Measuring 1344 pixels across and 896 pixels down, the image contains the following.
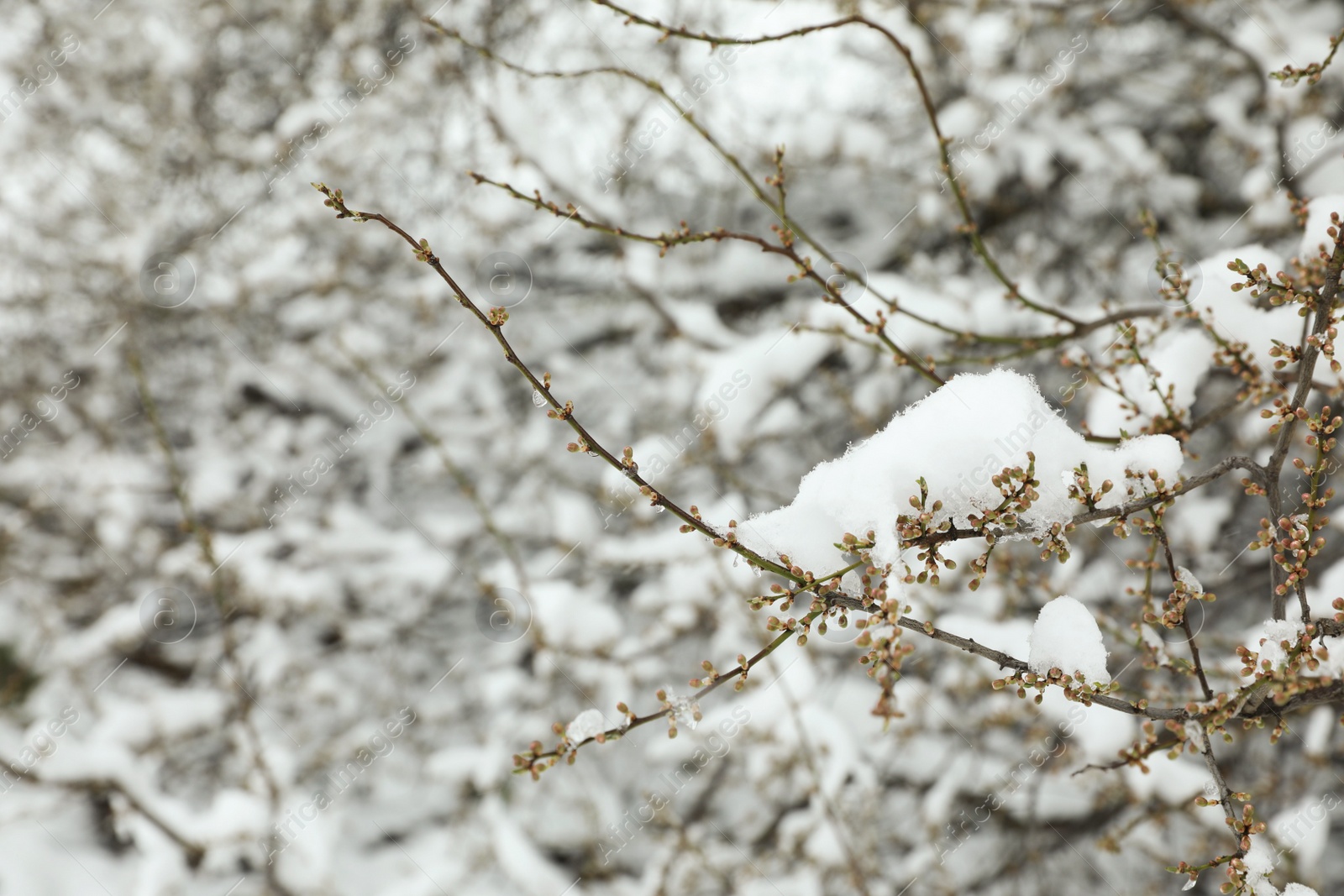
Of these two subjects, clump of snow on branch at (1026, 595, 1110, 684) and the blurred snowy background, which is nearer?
clump of snow on branch at (1026, 595, 1110, 684)

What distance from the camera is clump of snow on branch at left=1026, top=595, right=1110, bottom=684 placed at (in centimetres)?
117

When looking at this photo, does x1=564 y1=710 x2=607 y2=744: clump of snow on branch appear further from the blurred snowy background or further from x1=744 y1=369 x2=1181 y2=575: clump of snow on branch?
the blurred snowy background

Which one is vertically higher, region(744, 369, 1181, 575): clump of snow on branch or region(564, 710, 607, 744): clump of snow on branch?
region(744, 369, 1181, 575): clump of snow on branch

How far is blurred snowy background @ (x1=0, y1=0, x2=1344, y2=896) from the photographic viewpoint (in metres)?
3.74

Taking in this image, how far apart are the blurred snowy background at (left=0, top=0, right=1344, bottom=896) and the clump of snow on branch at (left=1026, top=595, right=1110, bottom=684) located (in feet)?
6.90

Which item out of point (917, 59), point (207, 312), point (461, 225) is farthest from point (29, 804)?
point (917, 59)

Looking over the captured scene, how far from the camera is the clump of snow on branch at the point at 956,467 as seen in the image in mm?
1206

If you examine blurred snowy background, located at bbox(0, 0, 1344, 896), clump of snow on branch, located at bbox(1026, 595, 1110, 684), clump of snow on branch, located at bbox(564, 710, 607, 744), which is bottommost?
clump of snow on branch, located at bbox(1026, 595, 1110, 684)

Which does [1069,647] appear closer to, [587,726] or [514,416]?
[587,726]

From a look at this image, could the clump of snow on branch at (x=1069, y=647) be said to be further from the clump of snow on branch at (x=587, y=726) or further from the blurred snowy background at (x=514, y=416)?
the blurred snowy background at (x=514, y=416)

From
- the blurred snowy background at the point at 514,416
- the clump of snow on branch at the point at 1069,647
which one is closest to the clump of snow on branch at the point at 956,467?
the clump of snow on branch at the point at 1069,647

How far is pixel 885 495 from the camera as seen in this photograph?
118 cm

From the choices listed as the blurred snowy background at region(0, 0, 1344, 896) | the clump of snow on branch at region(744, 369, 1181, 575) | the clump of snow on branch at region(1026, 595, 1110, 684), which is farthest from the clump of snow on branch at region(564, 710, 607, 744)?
the blurred snowy background at region(0, 0, 1344, 896)

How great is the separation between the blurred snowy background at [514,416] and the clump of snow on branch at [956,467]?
2.11 meters
